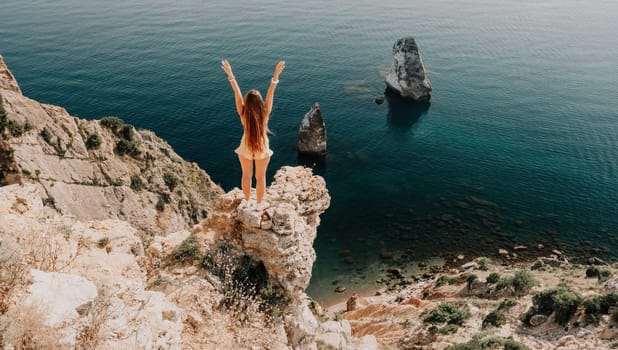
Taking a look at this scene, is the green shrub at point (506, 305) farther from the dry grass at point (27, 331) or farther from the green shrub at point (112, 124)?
the green shrub at point (112, 124)

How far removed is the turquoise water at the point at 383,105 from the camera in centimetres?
4834

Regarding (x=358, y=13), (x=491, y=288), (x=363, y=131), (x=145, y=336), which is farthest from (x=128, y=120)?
(x=358, y=13)

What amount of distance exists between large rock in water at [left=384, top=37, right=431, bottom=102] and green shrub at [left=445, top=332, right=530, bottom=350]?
64.4 m

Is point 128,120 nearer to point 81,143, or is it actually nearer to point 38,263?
point 81,143

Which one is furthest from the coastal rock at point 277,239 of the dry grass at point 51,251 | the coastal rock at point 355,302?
the coastal rock at point 355,302

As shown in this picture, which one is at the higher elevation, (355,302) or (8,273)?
(8,273)

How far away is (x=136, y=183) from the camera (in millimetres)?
31250

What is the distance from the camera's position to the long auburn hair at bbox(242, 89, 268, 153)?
9.84 metres

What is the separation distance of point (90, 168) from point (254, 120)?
24.0m

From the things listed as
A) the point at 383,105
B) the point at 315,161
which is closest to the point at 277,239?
the point at 315,161

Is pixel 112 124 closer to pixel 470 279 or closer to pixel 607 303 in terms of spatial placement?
pixel 470 279

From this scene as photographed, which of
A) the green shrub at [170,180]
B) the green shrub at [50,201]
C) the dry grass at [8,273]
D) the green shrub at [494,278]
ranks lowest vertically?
the green shrub at [494,278]

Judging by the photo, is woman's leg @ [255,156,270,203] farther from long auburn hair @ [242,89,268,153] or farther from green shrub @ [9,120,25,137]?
green shrub @ [9,120,25,137]

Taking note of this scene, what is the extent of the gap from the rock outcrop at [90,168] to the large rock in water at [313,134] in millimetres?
24979
